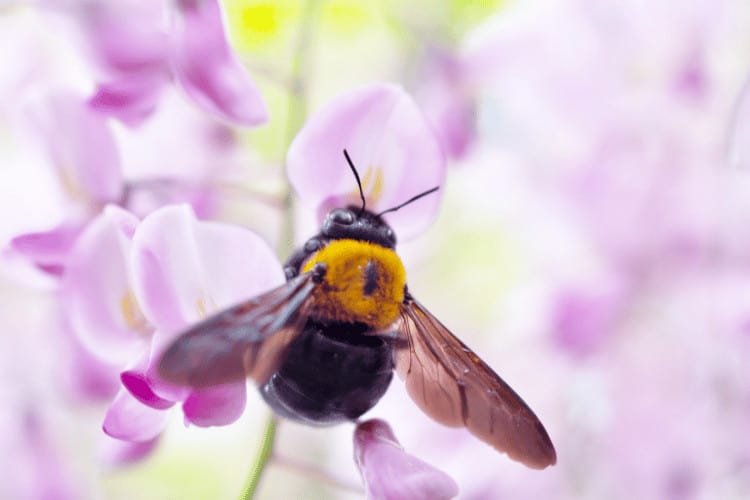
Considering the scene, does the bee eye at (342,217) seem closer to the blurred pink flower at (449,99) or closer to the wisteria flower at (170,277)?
the wisteria flower at (170,277)

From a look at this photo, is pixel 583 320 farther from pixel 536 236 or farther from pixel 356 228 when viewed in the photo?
pixel 356 228

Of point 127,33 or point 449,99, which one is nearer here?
point 127,33

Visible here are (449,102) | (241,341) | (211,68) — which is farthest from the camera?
(449,102)

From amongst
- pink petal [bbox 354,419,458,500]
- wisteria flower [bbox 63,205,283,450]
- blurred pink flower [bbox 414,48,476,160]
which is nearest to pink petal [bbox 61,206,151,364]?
wisteria flower [bbox 63,205,283,450]

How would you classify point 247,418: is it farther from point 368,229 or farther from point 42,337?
point 368,229

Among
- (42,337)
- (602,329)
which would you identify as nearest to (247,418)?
(42,337)

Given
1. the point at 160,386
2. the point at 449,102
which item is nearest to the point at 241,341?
the point at 160,386

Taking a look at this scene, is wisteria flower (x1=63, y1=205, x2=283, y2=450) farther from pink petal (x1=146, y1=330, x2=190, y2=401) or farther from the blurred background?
the blurred background

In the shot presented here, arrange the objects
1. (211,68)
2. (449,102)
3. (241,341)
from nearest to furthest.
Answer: (241,341) → (211,68) → (449,102)
